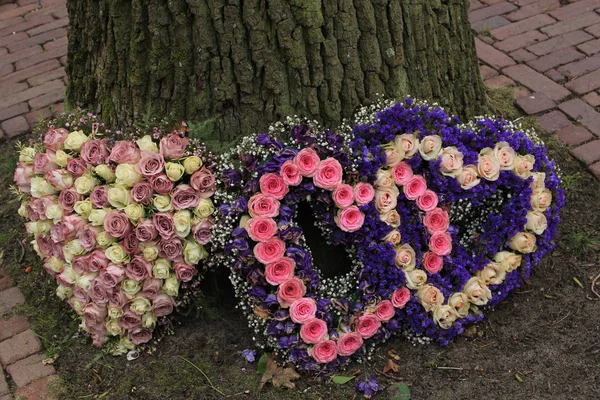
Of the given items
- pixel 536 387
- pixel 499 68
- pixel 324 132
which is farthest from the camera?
pixel 499 68

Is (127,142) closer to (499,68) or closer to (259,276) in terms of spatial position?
(259,276)

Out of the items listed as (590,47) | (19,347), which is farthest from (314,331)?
(590,47)

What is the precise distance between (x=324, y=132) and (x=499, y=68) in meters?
2.15

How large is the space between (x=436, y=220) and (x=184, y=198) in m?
0.95

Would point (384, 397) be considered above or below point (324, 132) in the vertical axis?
below

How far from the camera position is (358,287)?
284cm

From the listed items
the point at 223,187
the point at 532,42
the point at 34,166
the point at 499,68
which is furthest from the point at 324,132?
the point at 532,42

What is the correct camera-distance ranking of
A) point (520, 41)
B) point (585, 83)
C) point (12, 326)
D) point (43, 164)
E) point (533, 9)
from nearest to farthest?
point (43, 164)
point (12, 326)
point (585, 83)
point (520, 41)
point (533, 9)

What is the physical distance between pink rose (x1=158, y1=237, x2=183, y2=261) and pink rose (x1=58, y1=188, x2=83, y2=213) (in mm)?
385

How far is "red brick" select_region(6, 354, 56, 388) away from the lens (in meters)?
2.94

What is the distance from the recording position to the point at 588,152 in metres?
3.82

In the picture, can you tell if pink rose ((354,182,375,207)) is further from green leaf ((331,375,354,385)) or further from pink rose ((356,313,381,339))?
green leaf ((331,375,354,385))

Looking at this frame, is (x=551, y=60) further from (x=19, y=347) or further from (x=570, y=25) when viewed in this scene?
(x=19, y=347)

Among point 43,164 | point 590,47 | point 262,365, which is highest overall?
point 43,164
